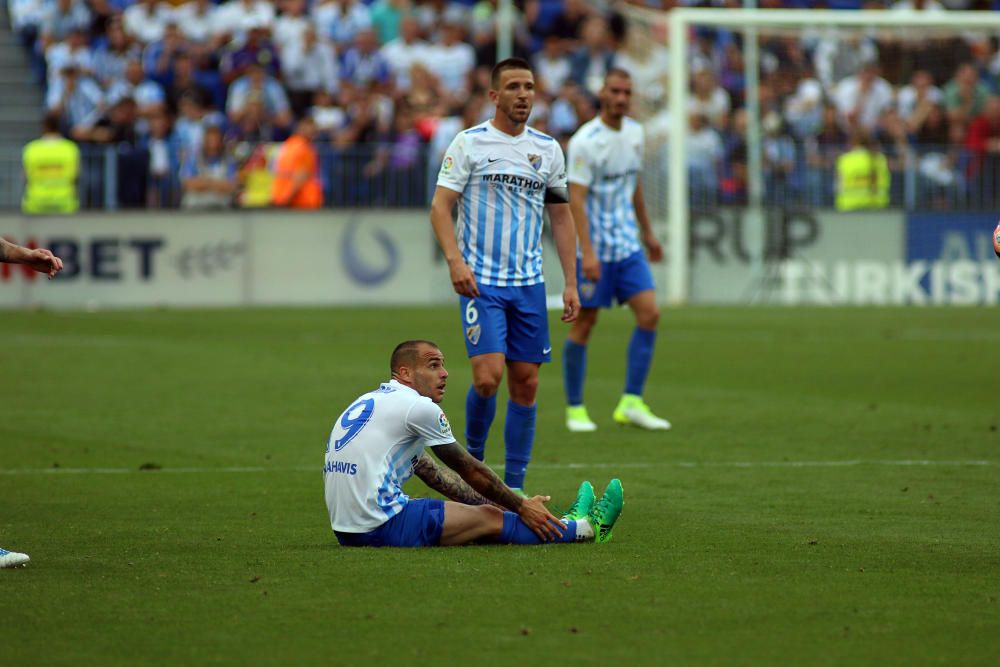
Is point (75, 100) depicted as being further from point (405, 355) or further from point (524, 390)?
point (405, 355)

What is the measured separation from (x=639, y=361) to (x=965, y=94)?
15806mm

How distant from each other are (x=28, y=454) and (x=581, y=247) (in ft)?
12.0

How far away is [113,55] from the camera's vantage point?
26.3 m

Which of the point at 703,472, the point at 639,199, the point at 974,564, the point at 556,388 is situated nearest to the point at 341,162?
the point at 556,388

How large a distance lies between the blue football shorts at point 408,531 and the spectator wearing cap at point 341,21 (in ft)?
68.1

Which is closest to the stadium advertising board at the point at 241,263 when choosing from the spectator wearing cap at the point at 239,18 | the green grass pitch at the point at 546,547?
the spectator wearing cap at the point at 239,18

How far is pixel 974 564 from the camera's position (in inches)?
260

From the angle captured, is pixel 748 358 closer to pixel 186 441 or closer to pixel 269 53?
pixel 186 441

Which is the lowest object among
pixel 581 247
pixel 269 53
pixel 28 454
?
pixel 28 454

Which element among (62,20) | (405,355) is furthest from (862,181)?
(405,355)

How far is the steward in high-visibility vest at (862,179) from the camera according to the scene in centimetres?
2547

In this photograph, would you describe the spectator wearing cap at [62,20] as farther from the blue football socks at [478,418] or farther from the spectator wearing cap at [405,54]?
the blue football socks at [478,418]

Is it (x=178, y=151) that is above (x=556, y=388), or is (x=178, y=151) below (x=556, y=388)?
above

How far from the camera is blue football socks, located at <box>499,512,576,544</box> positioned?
23.3ft
